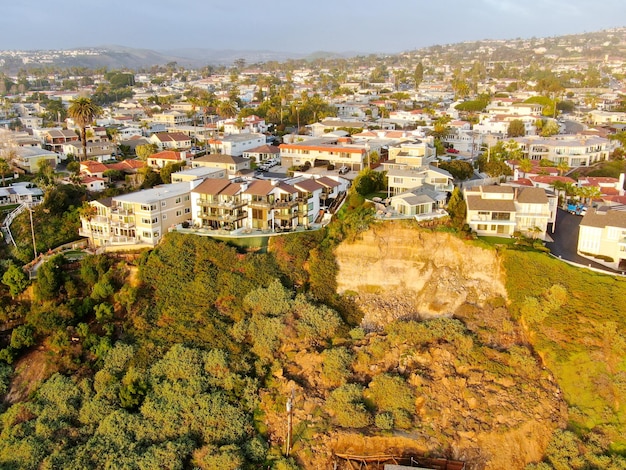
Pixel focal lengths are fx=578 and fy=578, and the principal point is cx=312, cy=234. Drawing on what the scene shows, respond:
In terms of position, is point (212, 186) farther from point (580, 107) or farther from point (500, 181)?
Result: point (580, 107)

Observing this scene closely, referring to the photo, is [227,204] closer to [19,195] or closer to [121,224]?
[121,224]

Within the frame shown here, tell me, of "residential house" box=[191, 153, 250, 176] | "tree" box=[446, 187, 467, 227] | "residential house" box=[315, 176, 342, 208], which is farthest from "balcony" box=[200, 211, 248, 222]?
"tree" box=[446, 187, 467, 227]

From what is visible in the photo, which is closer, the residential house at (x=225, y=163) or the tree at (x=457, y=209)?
the tree at (x=457, y=209)

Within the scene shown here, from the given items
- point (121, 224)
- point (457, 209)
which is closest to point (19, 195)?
point (121, 224)

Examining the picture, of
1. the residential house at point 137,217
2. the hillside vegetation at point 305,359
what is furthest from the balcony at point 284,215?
the residential house at point 137,217

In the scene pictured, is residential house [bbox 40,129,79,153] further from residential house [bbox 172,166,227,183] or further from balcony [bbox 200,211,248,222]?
balcony [bbox 200,211,248,222]

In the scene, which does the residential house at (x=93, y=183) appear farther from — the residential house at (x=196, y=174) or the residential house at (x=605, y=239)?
the residential house at (x=605, y=239)
